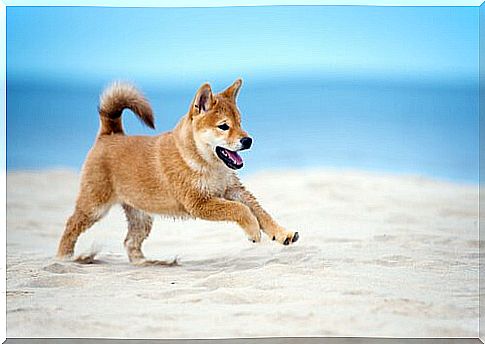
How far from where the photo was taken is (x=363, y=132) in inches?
193

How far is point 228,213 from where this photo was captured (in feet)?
15.5

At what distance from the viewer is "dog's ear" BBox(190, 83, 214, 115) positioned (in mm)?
4758

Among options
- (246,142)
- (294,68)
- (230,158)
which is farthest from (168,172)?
(294,68)

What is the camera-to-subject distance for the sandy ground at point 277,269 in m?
4.68

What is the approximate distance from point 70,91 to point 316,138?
1389 mm

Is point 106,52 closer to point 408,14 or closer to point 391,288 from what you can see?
point 408,14

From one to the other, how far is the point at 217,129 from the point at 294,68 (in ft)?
1.94

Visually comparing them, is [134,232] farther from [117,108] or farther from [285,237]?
[285,237]

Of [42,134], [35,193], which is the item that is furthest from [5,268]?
[42,134]

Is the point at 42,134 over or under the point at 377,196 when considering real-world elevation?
over

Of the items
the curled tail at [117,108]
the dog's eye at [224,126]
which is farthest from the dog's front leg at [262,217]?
the curled tail at [117,108]

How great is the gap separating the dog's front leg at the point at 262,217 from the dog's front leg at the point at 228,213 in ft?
0.28

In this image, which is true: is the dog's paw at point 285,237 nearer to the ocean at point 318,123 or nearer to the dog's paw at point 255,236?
the dog's paw at point 255,236

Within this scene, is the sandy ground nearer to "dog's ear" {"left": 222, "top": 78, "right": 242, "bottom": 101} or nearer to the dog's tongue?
the dog's tongue
